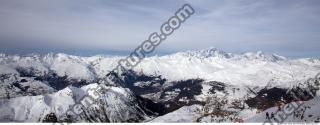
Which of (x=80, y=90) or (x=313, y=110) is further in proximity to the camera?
(x=80, y=90)

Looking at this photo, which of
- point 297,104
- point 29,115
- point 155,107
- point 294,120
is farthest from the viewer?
point 155,107

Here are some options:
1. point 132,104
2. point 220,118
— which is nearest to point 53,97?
point 132,104

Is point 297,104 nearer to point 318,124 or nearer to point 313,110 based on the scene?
point 313,110

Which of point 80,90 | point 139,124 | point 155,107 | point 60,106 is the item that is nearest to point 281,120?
point 139,124

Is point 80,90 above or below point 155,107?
above

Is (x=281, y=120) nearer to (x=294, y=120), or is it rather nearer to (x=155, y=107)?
(x=294, y=120)

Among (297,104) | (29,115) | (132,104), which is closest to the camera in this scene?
(297,104)

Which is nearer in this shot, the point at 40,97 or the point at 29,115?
the point at 29,115

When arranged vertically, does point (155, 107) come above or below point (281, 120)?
below

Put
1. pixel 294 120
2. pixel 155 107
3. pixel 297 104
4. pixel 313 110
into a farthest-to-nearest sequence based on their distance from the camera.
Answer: pixel 155 107, pixel 297 104, pixel 313 110, pixel 294 120
